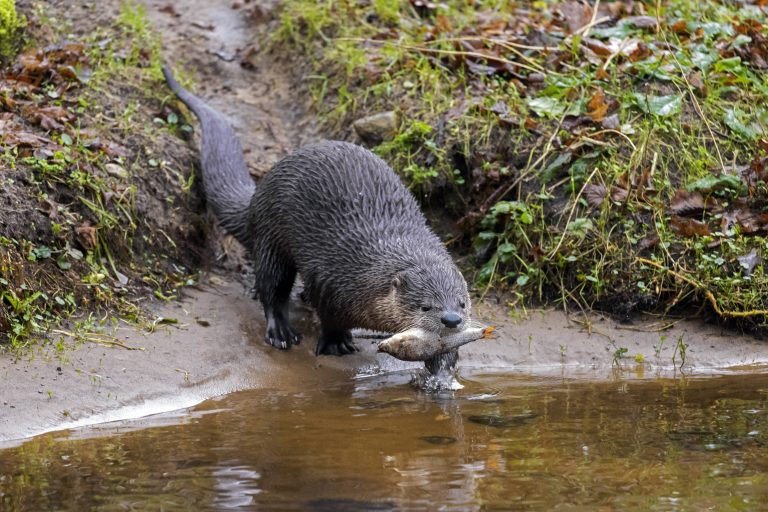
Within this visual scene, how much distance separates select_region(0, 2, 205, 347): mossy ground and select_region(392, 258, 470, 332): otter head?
1298 mm

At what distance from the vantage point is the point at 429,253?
4.60 m

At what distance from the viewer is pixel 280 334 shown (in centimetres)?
499

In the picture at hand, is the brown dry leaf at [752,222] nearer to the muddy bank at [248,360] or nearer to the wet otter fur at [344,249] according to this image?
the muddy bank at [248,360]

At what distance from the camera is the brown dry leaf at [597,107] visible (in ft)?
17.9

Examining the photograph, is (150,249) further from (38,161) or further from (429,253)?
(429,253)

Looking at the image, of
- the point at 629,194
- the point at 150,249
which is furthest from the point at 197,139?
the point at 629,194

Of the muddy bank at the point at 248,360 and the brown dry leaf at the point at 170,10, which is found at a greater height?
the brown dry leaf at the point at 170,10

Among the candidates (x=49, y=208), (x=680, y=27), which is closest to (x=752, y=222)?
(x=680, y=27)

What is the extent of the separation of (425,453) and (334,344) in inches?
61.2

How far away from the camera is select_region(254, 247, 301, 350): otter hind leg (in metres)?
5.06

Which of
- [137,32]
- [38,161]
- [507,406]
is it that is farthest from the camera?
[137,32]

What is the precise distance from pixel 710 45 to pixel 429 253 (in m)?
2.38

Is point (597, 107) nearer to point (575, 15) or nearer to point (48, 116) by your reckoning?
→ point (575, 15)

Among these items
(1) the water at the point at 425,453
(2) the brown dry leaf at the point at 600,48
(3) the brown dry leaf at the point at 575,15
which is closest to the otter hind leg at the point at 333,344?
(1) the water at the point at 425,453
